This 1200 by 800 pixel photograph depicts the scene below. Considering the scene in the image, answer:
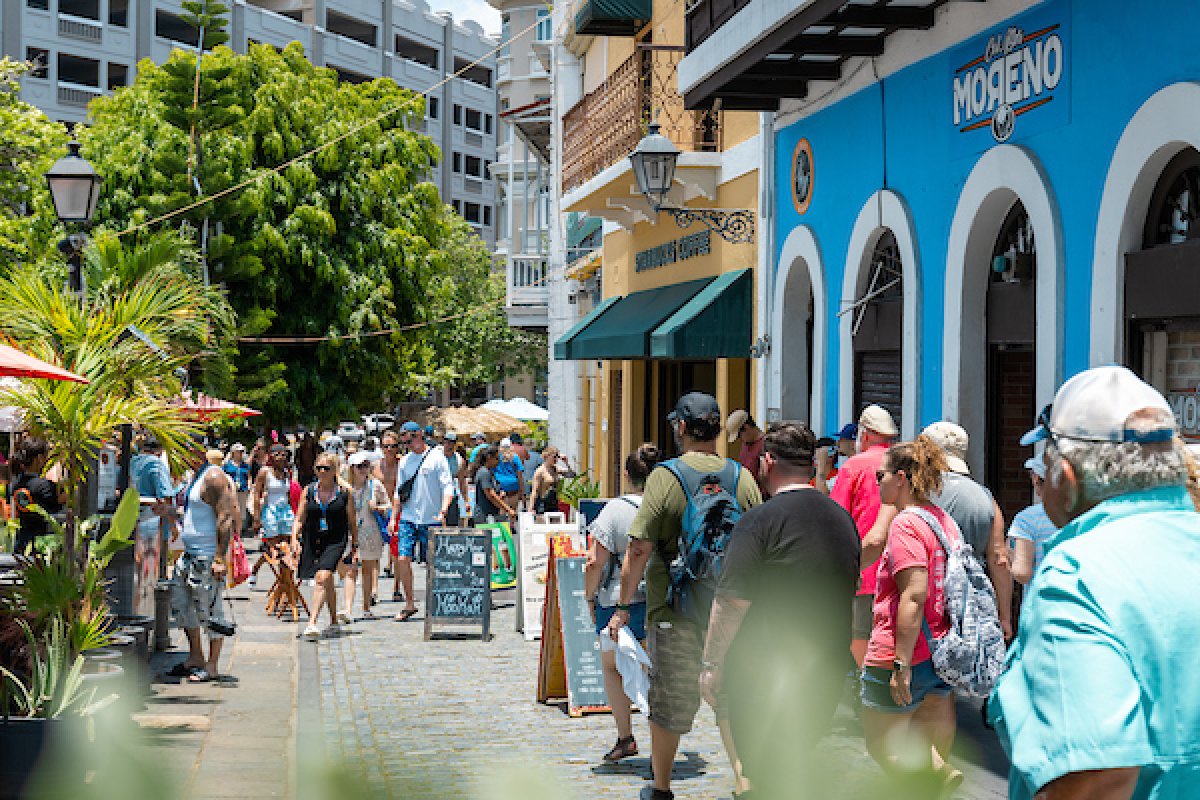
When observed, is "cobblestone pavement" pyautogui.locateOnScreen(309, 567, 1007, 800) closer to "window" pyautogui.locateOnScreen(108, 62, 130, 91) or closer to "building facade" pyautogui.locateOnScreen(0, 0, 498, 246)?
"building facade" pyautogui.locateOnScreen(0, 0, 498, 246)

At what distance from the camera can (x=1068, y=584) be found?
2107 mm

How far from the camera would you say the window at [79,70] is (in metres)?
53.4

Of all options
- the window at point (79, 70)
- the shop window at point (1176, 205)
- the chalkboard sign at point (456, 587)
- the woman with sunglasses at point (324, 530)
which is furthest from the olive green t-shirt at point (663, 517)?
the window at point (79, 70)

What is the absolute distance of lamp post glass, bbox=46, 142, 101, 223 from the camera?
448 inches

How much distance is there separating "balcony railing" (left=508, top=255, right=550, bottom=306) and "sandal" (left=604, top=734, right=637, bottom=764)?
29.1 meters

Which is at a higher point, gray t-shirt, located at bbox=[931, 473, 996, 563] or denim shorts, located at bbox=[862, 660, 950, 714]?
gray t-shirt, located at bbox=[931, 473, 996, 563]

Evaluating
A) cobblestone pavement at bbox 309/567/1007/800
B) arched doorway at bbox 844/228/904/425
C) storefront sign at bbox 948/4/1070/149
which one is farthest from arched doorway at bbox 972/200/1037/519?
cobblestone pavement at bbox 309/567/1007/800

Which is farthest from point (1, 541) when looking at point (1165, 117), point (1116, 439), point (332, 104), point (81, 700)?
point (332, 104)

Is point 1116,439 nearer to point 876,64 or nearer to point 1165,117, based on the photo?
point 1165,117

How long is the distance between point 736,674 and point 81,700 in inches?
142

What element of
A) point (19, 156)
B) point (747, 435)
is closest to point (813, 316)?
point (747, 435)

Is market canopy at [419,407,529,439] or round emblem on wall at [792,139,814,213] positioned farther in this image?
market canopy at [419,407,529,439]

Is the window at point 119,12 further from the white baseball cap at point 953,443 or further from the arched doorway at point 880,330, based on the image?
the white baseball cap at point 953,443

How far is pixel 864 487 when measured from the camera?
313 inches
